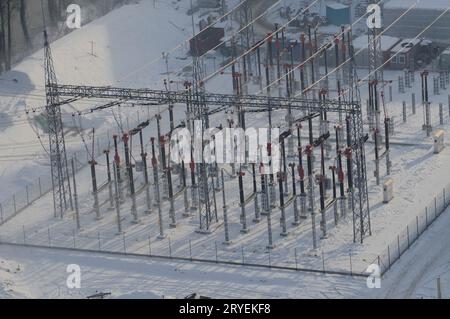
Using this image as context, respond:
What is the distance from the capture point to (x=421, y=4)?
9856cm

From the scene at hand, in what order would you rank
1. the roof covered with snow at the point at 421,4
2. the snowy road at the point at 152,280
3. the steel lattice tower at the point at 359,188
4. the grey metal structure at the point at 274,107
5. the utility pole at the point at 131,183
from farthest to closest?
the roof covered with snow at the point at 421,4
the utility pole at the point at 131,183
the grey metal structure at the point at 274,107
the steel lattice tower at the point at 359,188
the snowy road at the point at 152,280

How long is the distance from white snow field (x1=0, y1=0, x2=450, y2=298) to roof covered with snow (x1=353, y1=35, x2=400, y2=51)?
2159 millimetres

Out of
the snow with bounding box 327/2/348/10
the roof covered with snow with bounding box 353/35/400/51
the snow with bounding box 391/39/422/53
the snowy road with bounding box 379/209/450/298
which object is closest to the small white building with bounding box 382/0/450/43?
the roof covered with snow with bounding box 353/35/400/51

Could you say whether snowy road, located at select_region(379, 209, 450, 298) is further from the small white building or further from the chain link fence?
the small white building

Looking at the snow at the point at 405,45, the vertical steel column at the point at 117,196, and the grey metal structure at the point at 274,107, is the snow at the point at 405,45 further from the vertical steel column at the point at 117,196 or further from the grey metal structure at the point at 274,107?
the vertical steel column at the point at 117,196

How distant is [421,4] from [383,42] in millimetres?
3976

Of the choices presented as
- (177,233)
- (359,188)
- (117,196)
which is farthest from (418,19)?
(177,233)

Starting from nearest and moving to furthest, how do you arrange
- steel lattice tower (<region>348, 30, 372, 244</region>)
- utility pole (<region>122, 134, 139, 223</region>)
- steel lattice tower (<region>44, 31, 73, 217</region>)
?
steel lattice tower (<region>348, 30, 372, 244</region>) → utility pole (<region>122, 134, 139, 223</region>) → steel lattice tower (<region>44, 31, 73, 217</region>)

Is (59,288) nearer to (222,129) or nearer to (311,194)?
(311,194)

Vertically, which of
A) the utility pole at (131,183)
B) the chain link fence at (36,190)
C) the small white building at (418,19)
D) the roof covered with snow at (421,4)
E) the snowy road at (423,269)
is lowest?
the snowy road at (423,269)

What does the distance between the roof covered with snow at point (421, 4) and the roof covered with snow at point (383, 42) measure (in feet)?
6.56

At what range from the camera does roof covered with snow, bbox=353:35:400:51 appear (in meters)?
95.6

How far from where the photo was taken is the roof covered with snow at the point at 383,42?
314 ft

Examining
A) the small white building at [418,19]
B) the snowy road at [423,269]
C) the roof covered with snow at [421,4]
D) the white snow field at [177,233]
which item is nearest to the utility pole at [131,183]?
the white snow field at [177,233]
